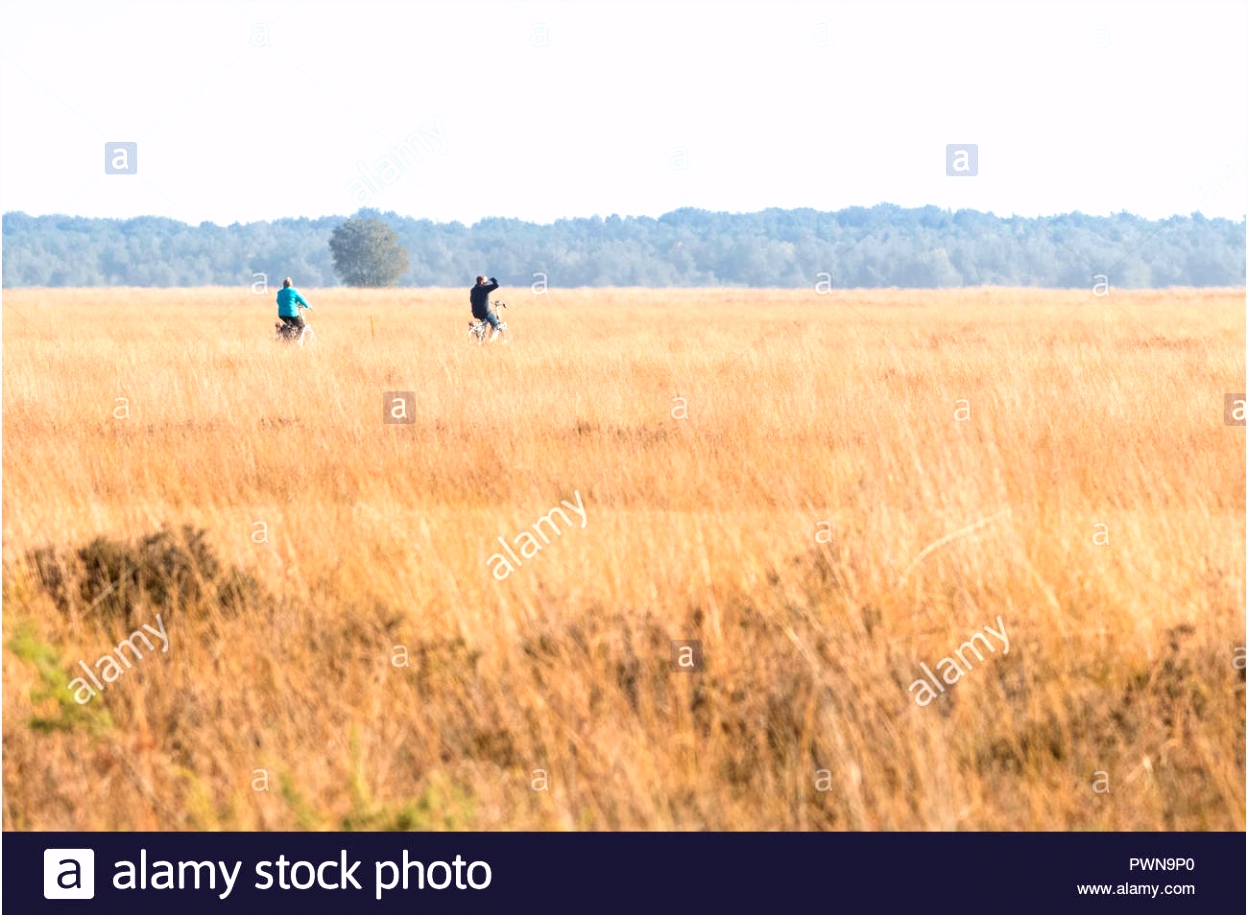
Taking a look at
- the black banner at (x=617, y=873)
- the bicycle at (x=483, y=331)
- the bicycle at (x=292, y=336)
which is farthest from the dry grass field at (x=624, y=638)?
the bicycle at (x=483, y=331)

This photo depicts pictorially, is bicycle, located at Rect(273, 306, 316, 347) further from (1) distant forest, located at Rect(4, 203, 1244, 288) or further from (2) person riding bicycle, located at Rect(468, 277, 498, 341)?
(1) distant forest, located at Rect(4, 203, 1244, 288)

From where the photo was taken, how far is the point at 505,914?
4.41 metres

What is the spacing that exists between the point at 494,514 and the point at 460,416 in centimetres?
Result: 499

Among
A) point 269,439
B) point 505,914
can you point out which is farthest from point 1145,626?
point 269,439

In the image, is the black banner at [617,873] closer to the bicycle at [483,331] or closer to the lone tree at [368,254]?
the bicycle at [483,331]

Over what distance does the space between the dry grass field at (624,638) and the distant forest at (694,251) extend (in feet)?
403

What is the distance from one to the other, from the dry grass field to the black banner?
11 cm

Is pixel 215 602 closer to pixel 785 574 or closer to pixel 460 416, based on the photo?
pixel 785 574

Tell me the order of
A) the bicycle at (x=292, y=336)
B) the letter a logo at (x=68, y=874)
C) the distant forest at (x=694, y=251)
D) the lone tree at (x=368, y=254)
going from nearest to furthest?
the letter a logo at (x=68, y=874), the bicycle at (x=292, y=336), the lone tree at (x=368, y=254), the distant forest at (x=694, y=251)

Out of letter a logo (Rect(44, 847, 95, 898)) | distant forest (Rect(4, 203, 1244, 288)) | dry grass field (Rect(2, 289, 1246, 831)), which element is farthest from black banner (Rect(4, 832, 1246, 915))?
distant forest (Rect(4, 203, 1244, 288))

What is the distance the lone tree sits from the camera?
130 meters

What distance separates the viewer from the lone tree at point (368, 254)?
130 meters

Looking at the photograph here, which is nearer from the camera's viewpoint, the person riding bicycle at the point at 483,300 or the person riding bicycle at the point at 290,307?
the person riding bicycle at the point at 290,307

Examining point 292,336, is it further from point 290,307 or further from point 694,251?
point 694,251
